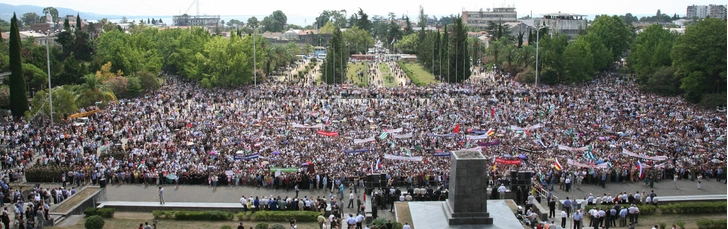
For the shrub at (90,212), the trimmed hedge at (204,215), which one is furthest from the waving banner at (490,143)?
the shrub at (90,212)

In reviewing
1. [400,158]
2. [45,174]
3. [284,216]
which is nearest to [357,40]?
[400,158]

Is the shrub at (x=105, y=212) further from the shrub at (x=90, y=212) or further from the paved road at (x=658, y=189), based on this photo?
the paved road at (x=658, y=189)

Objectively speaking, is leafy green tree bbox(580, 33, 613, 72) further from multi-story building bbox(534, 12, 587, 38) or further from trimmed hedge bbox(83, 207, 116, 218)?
trimmed hedge bbox(83, 207, 116, 218)

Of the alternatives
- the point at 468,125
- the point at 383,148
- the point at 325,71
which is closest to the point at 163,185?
the point at 383,148

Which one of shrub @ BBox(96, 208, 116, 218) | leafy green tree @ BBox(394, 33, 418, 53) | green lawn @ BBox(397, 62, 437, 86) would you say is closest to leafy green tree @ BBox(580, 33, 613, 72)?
green lawn @ BBox(397, 62, 437, 86)

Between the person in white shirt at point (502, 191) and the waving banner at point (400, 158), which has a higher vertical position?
Answer: the waving banner at point (400, 158)
